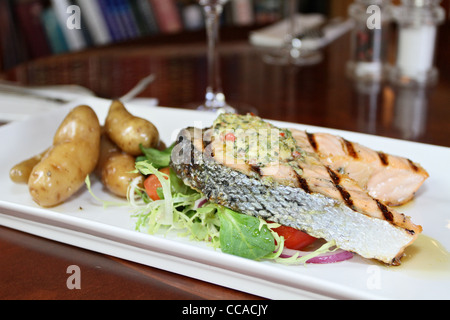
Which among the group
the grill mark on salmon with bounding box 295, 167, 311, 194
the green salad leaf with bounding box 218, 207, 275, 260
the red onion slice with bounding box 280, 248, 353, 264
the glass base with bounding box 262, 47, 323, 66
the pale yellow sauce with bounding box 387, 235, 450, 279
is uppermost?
the grill mark on salmon with bounding box 295, 167, 311, 194

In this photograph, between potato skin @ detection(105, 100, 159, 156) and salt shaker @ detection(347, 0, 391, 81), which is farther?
salt shaker @ detection(347, 0, 391, 81)

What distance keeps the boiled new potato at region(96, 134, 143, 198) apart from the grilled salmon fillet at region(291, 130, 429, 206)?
0.52 m

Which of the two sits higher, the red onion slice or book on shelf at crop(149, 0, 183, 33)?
book on shelf at crop(149, 0, 183, 33)

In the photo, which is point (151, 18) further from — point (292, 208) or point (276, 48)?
point (292, 208)

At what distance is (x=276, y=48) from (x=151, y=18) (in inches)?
71.9

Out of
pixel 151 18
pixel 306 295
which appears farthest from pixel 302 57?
pixel 306 295

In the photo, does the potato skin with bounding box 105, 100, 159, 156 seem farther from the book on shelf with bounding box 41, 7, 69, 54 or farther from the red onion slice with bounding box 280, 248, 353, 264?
the book on shelf with bounding box 41, 7, 69, 54

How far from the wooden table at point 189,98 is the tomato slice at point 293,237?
0.22 m

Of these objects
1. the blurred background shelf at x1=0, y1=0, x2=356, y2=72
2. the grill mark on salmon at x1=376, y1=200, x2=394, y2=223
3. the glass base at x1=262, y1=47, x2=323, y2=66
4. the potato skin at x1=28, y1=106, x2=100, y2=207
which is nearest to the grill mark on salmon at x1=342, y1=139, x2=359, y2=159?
the grill mark on salmon at x1=376, y1=200, x2=394, y2=223

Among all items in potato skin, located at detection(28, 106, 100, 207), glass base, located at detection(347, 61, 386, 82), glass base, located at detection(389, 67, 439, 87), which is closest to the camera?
potato skin, located at detection(28, 106, 100, 207)

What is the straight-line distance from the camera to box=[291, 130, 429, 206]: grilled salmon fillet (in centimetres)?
155

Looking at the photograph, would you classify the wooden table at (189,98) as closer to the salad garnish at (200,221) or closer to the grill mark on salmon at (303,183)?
the salad garnish at (200,221)

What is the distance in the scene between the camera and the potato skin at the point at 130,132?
5.62 ft

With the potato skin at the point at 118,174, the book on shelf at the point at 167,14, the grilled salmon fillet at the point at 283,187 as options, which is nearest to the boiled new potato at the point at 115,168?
the potato skin at the point at 118,174
